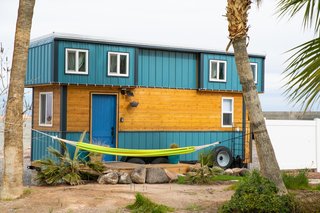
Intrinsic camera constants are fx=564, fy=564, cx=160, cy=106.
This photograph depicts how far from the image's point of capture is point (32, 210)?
9805 mm

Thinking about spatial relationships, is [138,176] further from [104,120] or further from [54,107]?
[54,107]

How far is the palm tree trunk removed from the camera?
1020 cm

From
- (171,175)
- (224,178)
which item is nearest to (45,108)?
(171,175)

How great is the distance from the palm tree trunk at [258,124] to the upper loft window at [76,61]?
6.12 m

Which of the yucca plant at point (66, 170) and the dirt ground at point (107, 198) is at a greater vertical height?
the yucca plant at point (66, 170)

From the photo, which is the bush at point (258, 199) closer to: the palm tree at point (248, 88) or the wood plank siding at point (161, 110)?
the palm tree at point (248, 88)

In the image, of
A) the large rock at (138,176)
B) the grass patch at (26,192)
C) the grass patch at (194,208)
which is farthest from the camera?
the large rock at (138,176)

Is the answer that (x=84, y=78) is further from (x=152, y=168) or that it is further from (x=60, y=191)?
(x=60, y=191)

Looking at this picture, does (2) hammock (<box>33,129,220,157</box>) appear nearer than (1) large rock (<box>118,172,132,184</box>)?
Yes

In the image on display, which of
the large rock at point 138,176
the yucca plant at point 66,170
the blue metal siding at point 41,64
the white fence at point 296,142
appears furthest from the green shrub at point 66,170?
the white fence at point 296,142

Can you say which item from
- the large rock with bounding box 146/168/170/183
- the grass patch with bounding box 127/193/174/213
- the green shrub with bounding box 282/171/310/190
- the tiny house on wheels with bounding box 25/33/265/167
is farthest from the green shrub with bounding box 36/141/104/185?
the green shrub with bounding box 282/171/310/190

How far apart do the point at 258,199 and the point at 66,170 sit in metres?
5.60

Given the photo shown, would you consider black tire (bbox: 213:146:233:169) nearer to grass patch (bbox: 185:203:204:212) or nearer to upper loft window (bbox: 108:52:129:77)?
upper loft window (bbox: 108:52:129:77)

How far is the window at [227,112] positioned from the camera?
1888 centimetres
